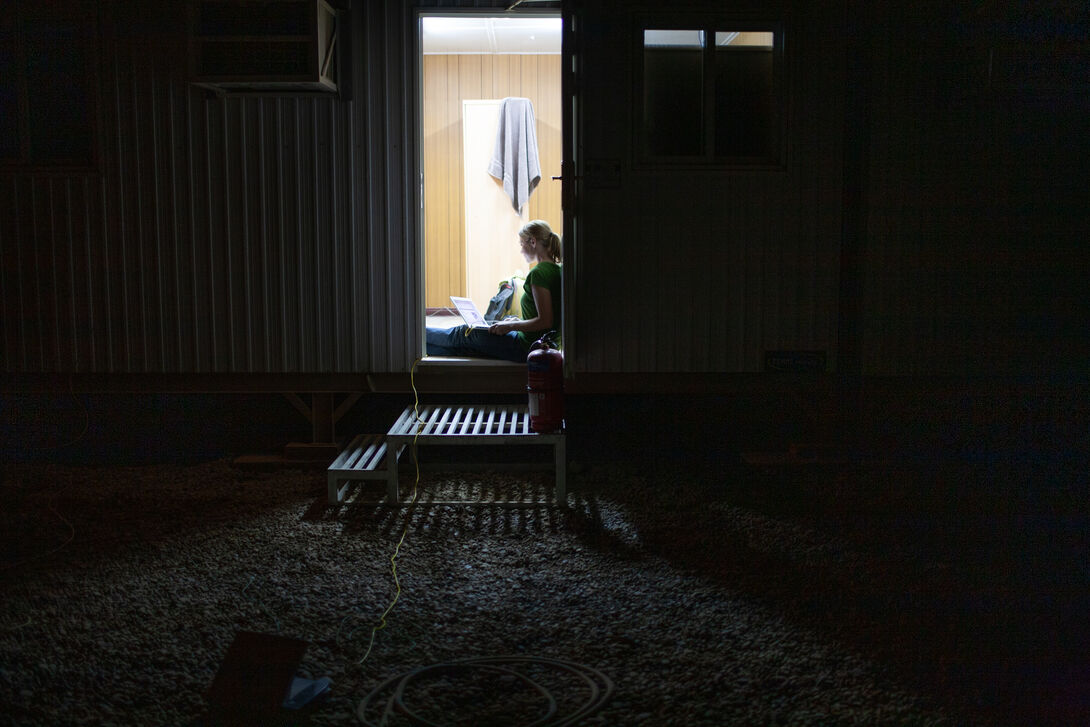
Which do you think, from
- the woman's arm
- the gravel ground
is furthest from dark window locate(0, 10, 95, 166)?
the woman's arm

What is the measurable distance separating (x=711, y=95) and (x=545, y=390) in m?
1.82

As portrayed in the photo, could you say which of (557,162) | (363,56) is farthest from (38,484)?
(557,162)

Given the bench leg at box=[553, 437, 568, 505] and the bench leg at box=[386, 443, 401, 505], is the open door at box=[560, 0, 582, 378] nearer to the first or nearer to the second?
the bench leg at box=[553, 437, 568, 505]

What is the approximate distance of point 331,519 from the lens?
418 centimetres

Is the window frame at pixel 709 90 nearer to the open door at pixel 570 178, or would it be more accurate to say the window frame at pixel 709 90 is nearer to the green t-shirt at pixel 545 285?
the open door at pixel 570 178

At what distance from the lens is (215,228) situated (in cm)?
495

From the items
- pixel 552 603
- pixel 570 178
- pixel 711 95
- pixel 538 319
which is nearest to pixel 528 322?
pixel 538 319

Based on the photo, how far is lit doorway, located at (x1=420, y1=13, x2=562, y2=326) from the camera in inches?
323

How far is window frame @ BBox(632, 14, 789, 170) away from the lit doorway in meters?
3.31

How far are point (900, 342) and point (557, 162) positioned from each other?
4194 millimetres

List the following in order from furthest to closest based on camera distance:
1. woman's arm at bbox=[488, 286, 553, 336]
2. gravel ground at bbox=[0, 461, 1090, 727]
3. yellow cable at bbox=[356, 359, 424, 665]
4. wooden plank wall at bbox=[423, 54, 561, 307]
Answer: wooden plank wall at bbox=[423, 54, 561, 307] → woman's arm at bbox=[488, 286, 553, 336] → yellow cable at bbox=[356, 359, 424, 665] → gravel ground at bbox=[0, 461, 1090, 727]

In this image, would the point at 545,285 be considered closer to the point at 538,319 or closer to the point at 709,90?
the point at 538,319

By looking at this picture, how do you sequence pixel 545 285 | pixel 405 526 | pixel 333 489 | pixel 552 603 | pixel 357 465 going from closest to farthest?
1. pixel 552 603
2. pixel 405 526
3. pixel 333 489
4. pixel 357 465
5. pixel 545 285

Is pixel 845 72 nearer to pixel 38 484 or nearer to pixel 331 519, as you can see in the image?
pixel 331 519
